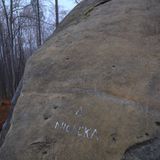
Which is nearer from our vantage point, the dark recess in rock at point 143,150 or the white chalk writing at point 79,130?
the dark recess in rock at point 143,150

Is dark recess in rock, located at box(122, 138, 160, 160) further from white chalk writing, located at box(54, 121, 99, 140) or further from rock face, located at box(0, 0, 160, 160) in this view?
white chalk writing, located at box(54, 121, 99, 140)

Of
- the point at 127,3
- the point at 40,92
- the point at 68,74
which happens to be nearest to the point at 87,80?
the point at 68,74

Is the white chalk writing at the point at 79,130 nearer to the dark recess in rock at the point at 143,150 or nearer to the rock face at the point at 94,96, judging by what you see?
the rock face at the point at 94,96

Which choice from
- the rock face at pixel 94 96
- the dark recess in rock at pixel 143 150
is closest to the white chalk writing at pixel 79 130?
the rock face at pixel 94 96

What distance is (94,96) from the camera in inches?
141

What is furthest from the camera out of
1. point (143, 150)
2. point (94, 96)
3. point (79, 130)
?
point (94, 96)

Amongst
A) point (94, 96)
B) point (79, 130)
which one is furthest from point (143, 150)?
point (94, 96)

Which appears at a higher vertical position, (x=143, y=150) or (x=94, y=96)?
(x=94, y=96)

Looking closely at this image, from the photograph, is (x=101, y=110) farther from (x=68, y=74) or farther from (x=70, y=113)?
(x=68, y=74)

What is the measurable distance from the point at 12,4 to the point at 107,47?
2278cm

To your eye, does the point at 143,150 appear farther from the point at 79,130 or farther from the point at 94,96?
the point at 94,96

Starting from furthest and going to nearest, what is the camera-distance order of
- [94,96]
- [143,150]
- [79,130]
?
[94,96] < [79,130] < [143,150]

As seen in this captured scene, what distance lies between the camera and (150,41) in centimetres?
414

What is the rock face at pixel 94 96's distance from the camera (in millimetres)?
3211
